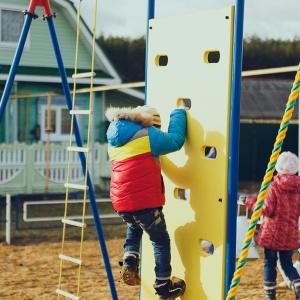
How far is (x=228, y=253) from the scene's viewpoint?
4641mm

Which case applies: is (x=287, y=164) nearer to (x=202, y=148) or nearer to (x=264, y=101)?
(x=202, y=148)

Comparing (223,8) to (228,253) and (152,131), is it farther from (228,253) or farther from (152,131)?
(228,253)

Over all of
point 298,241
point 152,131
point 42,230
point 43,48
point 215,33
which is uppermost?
point 43,48

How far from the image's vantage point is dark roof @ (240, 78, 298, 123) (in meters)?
22.3

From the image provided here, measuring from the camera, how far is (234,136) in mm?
4570

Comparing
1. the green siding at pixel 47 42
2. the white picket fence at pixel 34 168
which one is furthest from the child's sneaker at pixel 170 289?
the green siding at pixel 47 42

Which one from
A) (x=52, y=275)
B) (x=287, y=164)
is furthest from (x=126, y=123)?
(x=52, y=275)

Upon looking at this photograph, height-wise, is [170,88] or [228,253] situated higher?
[170,88]

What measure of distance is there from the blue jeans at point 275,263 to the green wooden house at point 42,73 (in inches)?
480

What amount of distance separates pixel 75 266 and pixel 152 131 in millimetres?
3902

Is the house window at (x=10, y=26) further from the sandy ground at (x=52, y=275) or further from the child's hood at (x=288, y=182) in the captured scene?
the child's hood at (x=288, y=182)

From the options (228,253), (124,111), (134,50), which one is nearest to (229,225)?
(228,253)

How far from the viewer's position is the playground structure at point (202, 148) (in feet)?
15.2

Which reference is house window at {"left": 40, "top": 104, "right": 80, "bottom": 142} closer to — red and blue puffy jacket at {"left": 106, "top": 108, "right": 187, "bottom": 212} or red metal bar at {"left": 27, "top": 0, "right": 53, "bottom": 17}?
red metal bar at {"left": 27, "top": 0, "right": 53, "bottom": 17}
